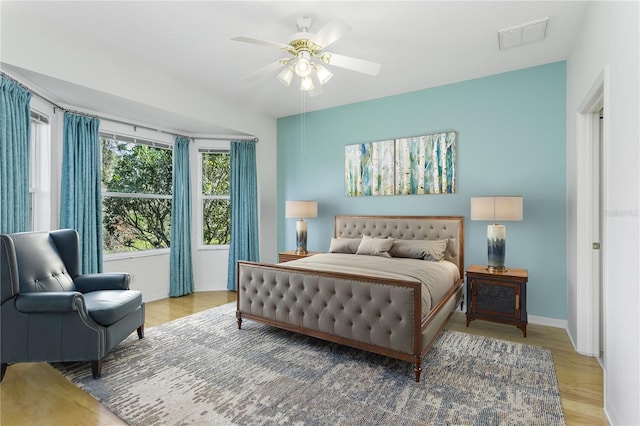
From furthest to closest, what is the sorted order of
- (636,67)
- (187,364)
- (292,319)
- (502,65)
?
1. (502,65)
2. (292,319)
3. (187,364)
4. (636,67)

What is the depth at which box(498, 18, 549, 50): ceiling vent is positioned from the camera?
2.82 metres

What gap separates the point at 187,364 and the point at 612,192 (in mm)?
3266

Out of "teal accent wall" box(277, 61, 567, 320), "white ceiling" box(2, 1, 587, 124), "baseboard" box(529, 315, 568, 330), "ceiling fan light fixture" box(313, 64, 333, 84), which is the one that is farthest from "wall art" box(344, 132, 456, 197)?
"ceiling fan light fixture" box(313, 64, 333, 84)

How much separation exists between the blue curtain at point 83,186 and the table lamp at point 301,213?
2432 millimetres

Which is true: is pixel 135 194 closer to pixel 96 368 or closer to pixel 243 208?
pixel 243 208

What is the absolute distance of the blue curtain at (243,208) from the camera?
17.1 feet

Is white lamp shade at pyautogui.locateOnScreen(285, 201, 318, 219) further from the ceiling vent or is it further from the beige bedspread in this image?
the ceiling vent

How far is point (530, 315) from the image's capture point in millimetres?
3713

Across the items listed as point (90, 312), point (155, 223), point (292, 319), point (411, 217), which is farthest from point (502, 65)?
point (155, 223)

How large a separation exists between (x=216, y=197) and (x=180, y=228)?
78cm

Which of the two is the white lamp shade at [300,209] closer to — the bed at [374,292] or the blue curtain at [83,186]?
the bed at [374,292]

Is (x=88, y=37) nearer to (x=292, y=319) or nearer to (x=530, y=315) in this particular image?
(x=292, y=319)

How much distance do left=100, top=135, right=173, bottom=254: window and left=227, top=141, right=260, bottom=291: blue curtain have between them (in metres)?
0.98

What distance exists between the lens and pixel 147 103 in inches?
147
